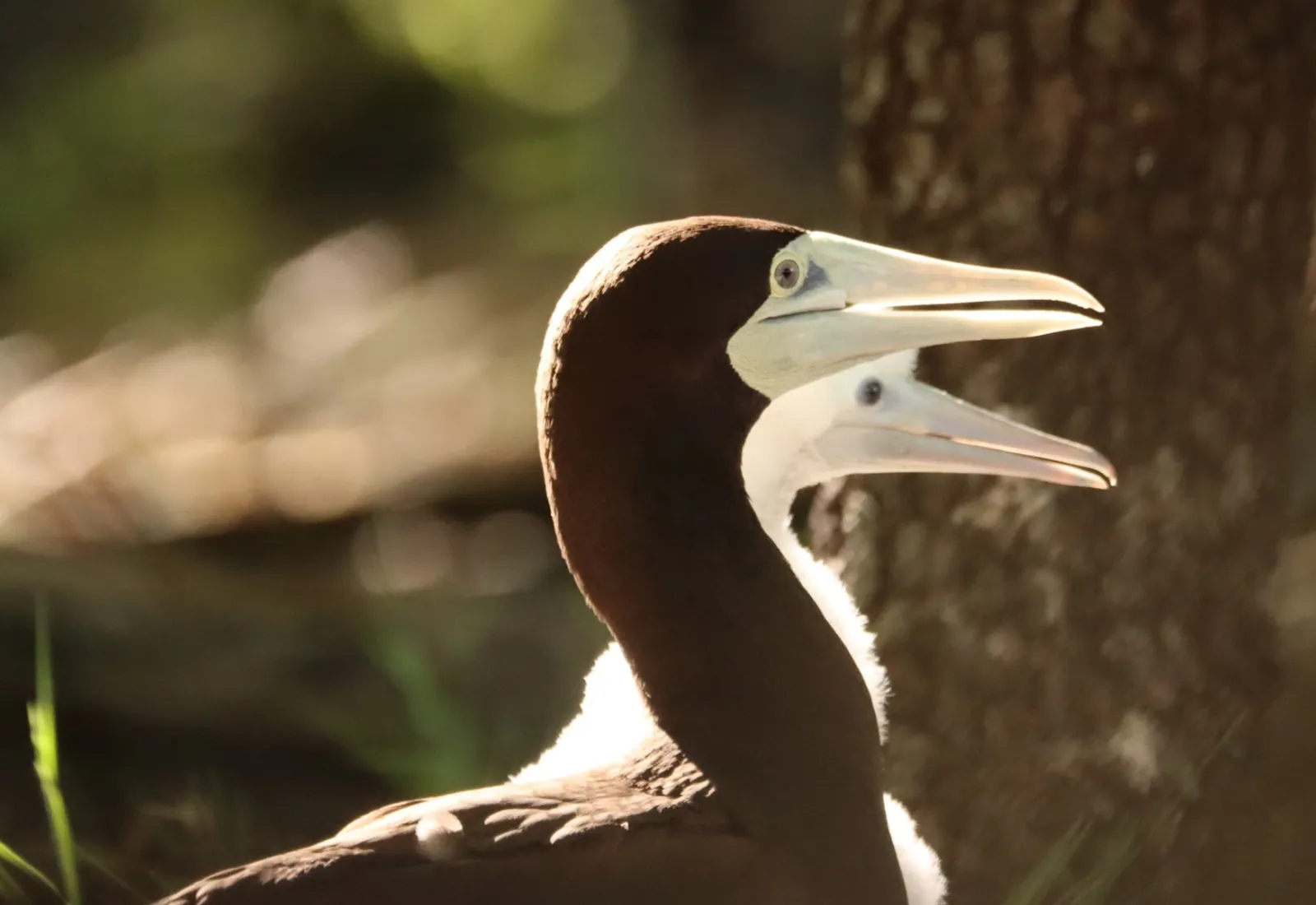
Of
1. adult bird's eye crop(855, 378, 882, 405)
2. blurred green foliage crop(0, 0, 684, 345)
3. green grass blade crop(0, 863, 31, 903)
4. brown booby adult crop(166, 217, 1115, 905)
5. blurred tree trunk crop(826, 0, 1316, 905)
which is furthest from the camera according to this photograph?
blurred green foliage crop(0, 0, 684, 345)

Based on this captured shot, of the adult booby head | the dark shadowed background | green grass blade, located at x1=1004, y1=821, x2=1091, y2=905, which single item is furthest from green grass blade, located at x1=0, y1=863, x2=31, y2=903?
green grass blade, located at x1=1004, y1=821, x2=1091, y2=905

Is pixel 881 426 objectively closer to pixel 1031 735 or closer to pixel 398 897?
pixel 398 897

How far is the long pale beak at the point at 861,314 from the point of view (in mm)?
1300

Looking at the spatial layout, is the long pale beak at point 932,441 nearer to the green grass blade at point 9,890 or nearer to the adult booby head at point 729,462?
the adult booby head at point 729,462

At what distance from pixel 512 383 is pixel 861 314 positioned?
2.00 m

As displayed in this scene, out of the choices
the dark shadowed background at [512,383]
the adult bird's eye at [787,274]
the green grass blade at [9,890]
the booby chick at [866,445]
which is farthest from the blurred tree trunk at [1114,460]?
the green grass blade at [9,890]

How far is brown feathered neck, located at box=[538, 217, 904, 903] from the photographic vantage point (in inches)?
50.1

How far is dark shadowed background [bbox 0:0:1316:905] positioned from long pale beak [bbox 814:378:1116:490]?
50 centimetres

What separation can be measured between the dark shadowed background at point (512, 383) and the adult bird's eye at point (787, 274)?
0.57m

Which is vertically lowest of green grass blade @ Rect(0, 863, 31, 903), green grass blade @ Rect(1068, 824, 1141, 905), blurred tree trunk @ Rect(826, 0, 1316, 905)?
green grass blade @ Rect(1068, 824, 1141, 905)

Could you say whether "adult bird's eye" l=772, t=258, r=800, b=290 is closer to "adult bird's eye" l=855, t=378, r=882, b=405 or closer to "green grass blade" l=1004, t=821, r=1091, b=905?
"adult bird's eye" l=855, t=378, r=882, b=405

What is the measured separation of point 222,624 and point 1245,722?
174 centimetres

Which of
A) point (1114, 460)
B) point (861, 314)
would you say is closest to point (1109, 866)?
point (1114, 460)

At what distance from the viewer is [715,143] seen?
168 inches
